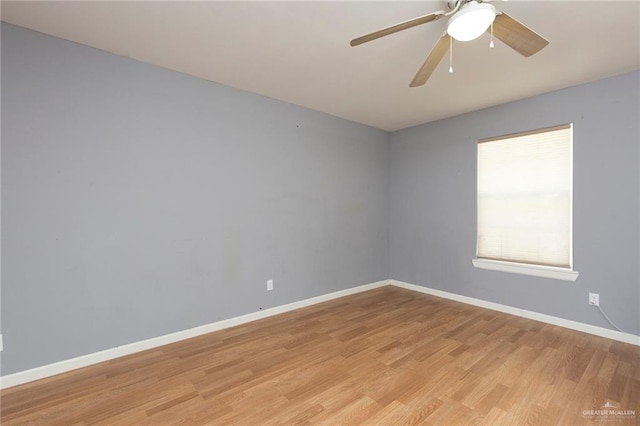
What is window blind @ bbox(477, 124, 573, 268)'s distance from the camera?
3115 mm

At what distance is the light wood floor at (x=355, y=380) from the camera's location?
1742 mm

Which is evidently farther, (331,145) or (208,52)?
(331,145)

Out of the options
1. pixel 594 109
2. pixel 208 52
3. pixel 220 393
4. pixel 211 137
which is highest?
pixel 208 52

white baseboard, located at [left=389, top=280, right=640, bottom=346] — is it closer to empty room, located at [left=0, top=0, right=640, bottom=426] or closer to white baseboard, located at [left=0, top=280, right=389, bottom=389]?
empty room, located at [left=0, top=0, right=640, bottom=426]

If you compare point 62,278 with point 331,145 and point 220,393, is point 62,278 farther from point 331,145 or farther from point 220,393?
point 331,145

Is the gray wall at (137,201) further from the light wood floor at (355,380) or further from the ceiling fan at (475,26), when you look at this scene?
the ceiling fan at (475,26)

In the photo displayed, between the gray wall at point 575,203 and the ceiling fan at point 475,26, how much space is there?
1.87 m

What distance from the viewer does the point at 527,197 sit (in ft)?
11.1

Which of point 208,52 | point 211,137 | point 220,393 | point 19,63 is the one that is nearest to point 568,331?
point 220,393

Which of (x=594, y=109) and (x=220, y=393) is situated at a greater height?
(x=594, y=109)

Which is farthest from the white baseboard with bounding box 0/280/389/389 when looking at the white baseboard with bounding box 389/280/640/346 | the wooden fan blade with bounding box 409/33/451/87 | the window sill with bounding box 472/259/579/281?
the wooden fan blade with bounding box 409/33/451/87

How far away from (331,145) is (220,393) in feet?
10.5

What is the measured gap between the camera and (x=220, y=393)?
1.96m

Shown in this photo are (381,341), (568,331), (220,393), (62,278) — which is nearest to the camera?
(220,393)
